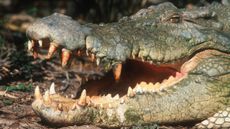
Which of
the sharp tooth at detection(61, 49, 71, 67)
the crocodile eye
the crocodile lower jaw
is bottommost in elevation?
the crocodile lower jaw

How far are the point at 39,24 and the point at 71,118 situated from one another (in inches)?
32.7

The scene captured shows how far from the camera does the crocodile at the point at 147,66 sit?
4.28 metres

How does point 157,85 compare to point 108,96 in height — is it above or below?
above

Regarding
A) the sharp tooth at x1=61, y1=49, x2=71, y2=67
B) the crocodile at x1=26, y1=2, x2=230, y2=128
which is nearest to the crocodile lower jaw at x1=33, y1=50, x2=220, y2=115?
the crocodile at x1=26, y1=2, x2=230, y2=128

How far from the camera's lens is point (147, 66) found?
5.36m

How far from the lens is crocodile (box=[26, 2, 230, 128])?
4.28 meters

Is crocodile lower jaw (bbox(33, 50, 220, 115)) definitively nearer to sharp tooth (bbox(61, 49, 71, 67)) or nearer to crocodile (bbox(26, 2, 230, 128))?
crocodile (bbox(26, 2, 230, 128))

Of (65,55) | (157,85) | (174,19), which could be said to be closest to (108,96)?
→ (157,85)

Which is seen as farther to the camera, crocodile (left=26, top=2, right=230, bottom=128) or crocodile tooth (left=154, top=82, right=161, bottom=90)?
crocodile tooth (left=154, top=82, right=161, bottom=90)

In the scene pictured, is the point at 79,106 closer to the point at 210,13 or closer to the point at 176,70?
the point at 176,70

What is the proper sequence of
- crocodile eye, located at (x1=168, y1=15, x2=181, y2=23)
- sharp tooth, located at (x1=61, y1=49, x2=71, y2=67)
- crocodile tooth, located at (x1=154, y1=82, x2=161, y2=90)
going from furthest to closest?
1. crocodile eye, located at (x1=168, y1=15, x2=181, y2=23)
2. crocodile tooth, located at (x1=154, y1=82, x2=161, y2=90)
3. sharp tooth, located at (x1=61, y1=49, x2=71, y2=67)

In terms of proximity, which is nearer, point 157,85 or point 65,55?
point 65,55

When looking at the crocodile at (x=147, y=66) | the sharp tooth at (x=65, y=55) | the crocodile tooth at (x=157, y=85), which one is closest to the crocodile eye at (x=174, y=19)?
the crocodile at (x=147, y=66)

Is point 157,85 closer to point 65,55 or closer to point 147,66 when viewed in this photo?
point 147,66
